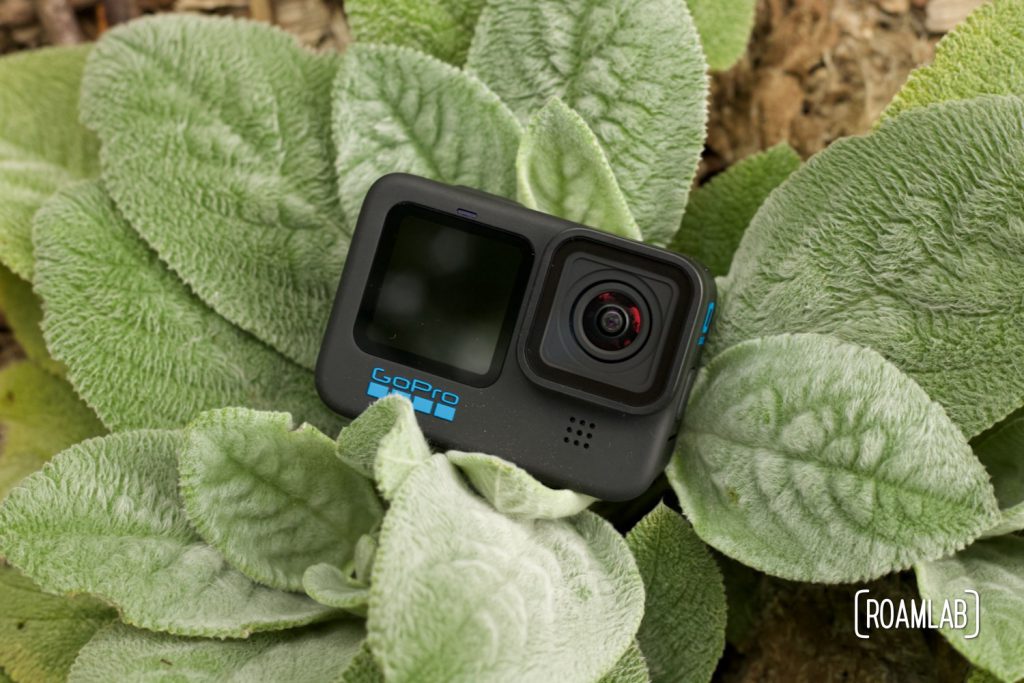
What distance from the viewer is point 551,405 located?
0.65 meters

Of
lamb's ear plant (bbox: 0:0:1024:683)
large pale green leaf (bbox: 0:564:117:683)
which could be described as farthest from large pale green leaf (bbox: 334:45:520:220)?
large pale green leaf (bbox: 0:564:117:683)

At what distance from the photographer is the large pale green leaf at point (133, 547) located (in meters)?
0.61

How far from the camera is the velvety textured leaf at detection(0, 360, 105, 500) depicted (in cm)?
88

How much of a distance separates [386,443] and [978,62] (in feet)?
1.63

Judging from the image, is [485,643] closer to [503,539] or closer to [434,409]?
[503,539]

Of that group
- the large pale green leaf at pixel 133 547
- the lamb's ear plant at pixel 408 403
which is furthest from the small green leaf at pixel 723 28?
the large pale green leaf at pixel 133 547

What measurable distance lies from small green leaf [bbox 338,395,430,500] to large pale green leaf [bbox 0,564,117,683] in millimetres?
296

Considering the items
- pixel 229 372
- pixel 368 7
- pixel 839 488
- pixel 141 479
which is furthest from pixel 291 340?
pixel 839 488

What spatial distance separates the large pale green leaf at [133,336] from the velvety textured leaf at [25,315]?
0.47 ft

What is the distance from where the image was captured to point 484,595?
518 mm

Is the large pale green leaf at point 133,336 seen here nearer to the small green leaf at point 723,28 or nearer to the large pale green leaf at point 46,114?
the large pale green leaf at point 46,114

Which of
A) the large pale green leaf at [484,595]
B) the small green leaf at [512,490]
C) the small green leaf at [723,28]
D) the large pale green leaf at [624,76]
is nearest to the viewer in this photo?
the large pale green leaf at [484,595]

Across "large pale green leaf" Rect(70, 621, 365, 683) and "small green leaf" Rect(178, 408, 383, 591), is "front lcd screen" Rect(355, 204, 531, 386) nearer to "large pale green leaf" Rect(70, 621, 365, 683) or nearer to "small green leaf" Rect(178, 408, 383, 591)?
"small green leaf" Rect(178, 408, 383, 591)

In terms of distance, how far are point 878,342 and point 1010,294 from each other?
8 centimetres
